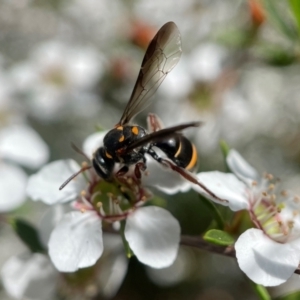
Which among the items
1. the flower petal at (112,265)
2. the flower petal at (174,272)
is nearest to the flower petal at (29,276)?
the flower petal at (112,265)

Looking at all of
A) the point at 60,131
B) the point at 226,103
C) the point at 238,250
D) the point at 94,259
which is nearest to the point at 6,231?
the point at 60,131

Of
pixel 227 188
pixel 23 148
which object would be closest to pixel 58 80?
pixel 23 148

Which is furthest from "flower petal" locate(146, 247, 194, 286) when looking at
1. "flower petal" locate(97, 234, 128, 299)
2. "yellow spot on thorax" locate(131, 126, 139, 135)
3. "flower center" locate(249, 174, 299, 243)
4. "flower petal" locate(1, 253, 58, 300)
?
"yellow spot on thorax" locate(131, 126, 139, 135)

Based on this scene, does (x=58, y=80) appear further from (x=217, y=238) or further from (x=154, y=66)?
(x=217, y=238)

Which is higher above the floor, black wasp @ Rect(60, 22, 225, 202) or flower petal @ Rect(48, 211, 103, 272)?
black wasp @ Rect(60, 22, 225, 202)

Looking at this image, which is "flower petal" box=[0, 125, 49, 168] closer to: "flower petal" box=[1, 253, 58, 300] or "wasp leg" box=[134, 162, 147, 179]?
"flower petal" box=[1, 253, 58, 300]

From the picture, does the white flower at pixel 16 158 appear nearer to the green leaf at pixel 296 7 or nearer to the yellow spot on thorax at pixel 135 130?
the yellow spot on thorax at pixel 135 130

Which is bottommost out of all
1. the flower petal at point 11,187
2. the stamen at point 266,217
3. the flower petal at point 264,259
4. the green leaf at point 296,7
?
the flower petal at point 11,187
